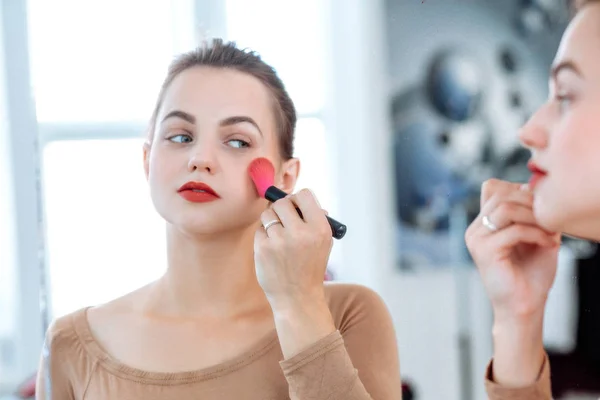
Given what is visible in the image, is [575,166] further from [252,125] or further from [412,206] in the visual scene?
[412,206]

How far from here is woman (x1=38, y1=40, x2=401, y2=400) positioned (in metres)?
0.52

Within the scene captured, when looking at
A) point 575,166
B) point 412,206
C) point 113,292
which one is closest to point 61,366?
point 113,292

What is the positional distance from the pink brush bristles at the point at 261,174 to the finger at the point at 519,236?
18 centimetres

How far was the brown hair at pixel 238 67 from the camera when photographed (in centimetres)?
60

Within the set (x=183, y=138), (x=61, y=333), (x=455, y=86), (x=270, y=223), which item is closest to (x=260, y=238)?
(x=270, y=223)

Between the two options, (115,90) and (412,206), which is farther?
(412,206)

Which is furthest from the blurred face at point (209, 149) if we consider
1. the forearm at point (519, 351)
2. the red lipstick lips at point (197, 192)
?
the forearm at point (519, 351)

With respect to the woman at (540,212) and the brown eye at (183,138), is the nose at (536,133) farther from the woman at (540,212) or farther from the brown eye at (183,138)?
the brown eye at (183,138)

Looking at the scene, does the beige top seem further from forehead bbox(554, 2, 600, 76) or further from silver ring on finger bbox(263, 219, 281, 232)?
forehead bbox(554, 2, 600, 76)

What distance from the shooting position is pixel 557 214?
0.43 meters

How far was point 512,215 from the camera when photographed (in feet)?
1.68

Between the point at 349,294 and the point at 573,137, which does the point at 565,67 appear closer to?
the point at 573,137

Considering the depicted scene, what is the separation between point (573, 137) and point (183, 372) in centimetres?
34

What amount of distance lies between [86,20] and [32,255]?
A: 8.9 inches
